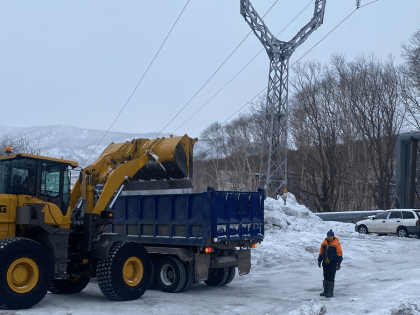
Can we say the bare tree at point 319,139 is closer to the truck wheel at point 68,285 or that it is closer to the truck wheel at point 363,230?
the truck wheel at point 363,230

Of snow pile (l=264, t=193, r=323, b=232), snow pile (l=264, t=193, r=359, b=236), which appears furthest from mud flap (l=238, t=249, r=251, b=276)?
snow pile (l=264, t=193, r=323, b=232)

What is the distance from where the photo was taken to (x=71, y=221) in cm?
1191

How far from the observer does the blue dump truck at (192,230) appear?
1269 centimetres

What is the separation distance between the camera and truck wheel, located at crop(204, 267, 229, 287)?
46.1ft

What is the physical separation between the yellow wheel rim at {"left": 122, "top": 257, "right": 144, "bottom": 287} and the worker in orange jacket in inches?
156

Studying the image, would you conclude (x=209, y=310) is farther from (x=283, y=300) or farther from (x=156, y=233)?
(x=156, y=233)

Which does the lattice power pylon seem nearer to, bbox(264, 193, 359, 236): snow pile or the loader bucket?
bbox(264, 193, 359, 236): snow pile

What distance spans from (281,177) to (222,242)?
2082 centimetres

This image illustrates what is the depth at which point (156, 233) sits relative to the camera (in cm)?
1362

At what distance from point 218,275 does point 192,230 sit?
6.34ft

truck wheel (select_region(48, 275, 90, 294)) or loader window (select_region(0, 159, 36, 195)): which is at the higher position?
loader window (select_region(0, 159, 36, 195))

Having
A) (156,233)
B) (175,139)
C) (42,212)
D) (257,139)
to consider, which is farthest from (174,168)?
(257,139)

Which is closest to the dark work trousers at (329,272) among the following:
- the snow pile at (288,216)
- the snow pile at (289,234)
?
the snow pile at (289,234)

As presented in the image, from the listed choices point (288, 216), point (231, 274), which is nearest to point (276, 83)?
point (288, 216)
